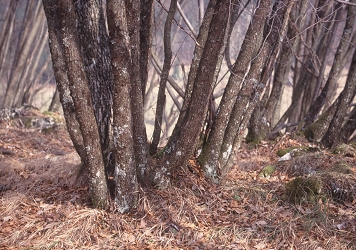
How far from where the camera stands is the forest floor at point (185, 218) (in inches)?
154

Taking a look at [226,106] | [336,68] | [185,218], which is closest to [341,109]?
[336,68]

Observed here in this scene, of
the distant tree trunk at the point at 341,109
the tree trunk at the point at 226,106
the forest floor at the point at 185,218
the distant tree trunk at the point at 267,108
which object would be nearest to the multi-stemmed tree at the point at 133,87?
the tree trunk at the point at 226,106

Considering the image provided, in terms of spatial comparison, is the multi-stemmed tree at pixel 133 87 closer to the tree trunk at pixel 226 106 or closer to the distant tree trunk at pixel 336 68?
the tree trunk at pixel 226 106

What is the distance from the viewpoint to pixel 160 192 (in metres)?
4.53

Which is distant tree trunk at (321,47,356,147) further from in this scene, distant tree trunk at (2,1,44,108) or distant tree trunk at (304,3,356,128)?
distant tree trunk at (2,1,44,108)

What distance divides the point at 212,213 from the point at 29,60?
Answer: 9714 millimetres

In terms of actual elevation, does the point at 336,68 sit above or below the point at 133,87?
above

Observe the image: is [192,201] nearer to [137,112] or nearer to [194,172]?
[194,172]

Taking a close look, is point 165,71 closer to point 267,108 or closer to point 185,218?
point 185,218

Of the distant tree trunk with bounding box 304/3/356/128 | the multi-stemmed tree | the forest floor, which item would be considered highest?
the distant tree trunk with bounding box 304/3/356/128

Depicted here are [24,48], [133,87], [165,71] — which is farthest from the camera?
[24,48]

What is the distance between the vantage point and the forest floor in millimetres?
3912

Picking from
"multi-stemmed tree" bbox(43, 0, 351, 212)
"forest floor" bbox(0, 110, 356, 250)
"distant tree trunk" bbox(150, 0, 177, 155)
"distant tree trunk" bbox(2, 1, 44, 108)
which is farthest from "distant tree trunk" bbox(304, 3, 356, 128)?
"distant tree trunk" bbox(2, 1, 44, 108)

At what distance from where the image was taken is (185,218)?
4.29m
